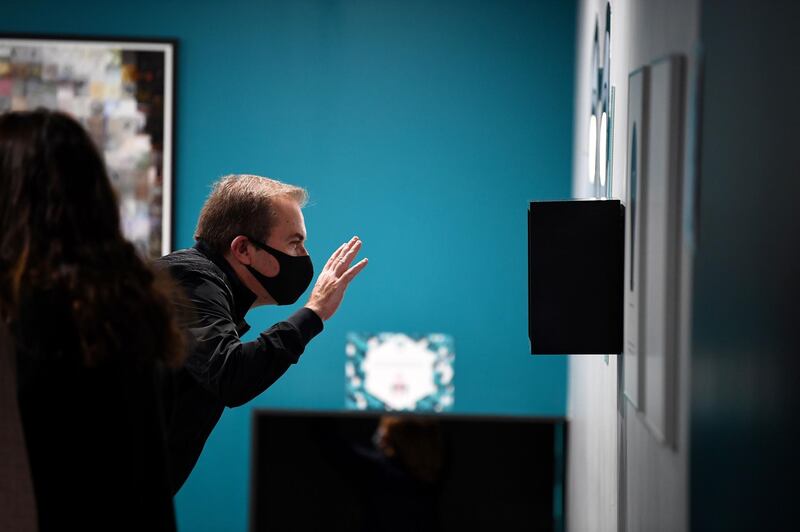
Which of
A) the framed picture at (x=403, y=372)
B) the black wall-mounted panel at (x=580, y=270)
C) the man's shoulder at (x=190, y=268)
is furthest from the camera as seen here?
the framed picture at (x=403, y=372)

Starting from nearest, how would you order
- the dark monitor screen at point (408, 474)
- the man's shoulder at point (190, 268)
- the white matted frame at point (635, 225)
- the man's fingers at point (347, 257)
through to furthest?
the white matted frame at point (635, 225) < the man's shoulder at point (190, 268) < the man's fingers at point (347, 257) < the dark monitor screen at point (408, 474)

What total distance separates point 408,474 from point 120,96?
5.75 ft

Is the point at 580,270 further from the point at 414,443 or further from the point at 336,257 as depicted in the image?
the point at 414,443

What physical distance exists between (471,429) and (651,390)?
1566 mm

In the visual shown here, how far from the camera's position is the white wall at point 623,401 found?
1.25 meters

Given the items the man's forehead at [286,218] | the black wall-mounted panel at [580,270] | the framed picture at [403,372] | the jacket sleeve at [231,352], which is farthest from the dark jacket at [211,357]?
the framed picture at [403,372]

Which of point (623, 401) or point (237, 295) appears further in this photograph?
point (237, 295)

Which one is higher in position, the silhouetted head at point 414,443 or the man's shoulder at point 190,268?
the man's shoulder at point 190,268

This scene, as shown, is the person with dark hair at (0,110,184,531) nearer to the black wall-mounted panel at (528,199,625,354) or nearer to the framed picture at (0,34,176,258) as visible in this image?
the black wall-mounted panel at (528,199,625,354)

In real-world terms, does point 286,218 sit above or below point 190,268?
above

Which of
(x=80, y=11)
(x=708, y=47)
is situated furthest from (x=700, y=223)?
(x=80, y=11)

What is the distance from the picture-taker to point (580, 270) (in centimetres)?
181

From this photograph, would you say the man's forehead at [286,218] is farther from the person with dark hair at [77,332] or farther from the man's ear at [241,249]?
the person with dark hair at [77,332]

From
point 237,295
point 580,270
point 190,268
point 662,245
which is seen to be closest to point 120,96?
point 237,295
